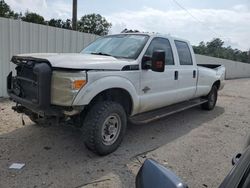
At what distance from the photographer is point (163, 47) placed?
6.14 m

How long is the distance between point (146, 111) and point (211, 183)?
2167mm

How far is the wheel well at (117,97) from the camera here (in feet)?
15.5

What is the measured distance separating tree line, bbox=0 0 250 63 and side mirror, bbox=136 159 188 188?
37224 mm

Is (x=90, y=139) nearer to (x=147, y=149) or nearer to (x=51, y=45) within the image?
(x=147, y=149)

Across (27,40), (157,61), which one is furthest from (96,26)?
(157,61)

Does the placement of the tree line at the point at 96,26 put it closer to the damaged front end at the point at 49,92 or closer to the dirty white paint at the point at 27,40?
the dirty white paint at the point at 27,40

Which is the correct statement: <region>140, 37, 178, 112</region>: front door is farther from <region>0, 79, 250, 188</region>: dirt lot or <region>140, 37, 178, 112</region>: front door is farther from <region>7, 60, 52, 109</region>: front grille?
<region>7, 60, 52, 109</region>: front grille

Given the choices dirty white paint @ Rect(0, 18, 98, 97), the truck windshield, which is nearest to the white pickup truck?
the truck windshield

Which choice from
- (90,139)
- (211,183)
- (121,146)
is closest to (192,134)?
(121,146)

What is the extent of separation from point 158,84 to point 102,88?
1616 millimetres

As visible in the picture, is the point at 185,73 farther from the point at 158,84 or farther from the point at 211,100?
the point at 211,100

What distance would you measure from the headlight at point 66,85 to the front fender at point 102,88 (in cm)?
8

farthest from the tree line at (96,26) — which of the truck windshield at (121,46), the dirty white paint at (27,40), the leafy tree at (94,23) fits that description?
the truck windshield at (121,46)

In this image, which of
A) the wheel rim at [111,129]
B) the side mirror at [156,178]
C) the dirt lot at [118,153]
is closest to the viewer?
the side mirror at [156,178]
